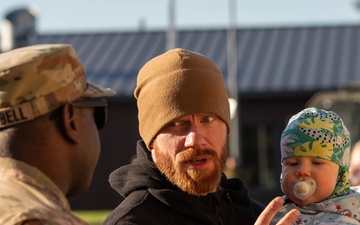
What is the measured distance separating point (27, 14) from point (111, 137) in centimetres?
789

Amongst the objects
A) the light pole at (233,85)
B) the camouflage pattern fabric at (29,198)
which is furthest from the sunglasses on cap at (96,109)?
the light pole at (233,85)

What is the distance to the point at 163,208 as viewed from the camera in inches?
155

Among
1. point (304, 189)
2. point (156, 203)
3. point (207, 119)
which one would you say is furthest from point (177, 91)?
point (304, 189)

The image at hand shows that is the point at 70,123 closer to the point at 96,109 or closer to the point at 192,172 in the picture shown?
the point at 96,109

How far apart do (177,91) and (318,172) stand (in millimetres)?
694

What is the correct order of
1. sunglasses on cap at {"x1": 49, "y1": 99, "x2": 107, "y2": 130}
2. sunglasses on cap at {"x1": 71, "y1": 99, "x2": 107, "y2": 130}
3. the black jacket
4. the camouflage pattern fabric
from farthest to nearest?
the black jacket
sunglasses on cap at {"x1": 71, "y1": 99, "x2": 107, "y2": 130}
sunglasses on cap at {"x1": 49, "y1": 99, "x2": 107, "y2": 130}
the camouflage pattern fabric

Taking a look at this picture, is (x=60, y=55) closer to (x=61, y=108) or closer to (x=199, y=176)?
(x=61, y=108)

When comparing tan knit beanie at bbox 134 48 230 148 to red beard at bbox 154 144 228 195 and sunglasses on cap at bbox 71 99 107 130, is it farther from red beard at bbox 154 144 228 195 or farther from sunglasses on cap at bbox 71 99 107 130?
sunglasses on cap at bbox 71 99 107 130

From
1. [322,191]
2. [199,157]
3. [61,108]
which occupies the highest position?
[61,108]

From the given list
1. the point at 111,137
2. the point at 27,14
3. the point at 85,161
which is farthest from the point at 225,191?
the point at 27,14

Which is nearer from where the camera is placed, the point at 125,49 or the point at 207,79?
the point at 207,79

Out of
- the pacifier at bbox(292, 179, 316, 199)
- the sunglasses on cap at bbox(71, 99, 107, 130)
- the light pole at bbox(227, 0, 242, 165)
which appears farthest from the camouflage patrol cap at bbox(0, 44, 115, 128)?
the light pole at bbox(227, 0, 242, 165)

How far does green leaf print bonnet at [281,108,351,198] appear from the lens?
429 centimetres

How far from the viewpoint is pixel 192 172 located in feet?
12.8
